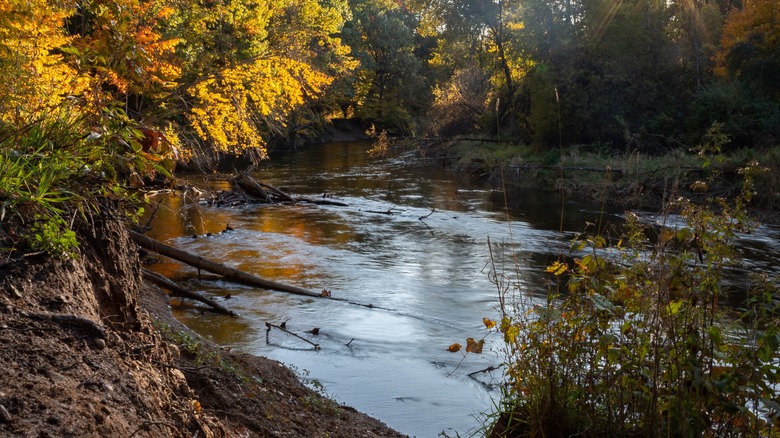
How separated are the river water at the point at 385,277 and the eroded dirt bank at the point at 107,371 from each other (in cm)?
146

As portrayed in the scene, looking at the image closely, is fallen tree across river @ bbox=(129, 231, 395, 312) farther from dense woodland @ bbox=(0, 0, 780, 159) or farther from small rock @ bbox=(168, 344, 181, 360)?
small rock @ bbox=(168, 344, 181, 360)

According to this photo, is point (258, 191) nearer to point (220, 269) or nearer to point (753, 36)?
point (220, 269)

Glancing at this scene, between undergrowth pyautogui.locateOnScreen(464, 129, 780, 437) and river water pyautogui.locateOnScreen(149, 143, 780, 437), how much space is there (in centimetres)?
49

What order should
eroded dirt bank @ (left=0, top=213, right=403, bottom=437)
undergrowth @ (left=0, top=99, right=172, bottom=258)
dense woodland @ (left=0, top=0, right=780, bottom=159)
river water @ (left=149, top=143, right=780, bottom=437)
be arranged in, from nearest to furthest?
eroded dirt bank @ (left=0, top=213, right=403, bottom=437)
undergrowth @ (left=0, top=99, right=172, bottom=258)
river water @ (left=149, top=143, right=780, bottom=437)
dense woodland @ (left=0, top=0, right=780, bottom=159)

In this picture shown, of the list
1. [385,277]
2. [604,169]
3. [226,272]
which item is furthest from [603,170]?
[226,272]

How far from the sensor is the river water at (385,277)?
799 cm

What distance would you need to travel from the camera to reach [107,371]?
357cm

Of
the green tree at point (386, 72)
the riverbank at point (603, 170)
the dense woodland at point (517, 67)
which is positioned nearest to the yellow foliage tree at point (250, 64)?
the dense woodland at point (517, 67)

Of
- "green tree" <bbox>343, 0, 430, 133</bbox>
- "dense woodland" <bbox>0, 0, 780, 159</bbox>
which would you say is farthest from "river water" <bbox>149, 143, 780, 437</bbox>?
"green tree" <bbox>343, 0, 430, 133</bbox>

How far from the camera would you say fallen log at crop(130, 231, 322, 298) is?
11359 mm

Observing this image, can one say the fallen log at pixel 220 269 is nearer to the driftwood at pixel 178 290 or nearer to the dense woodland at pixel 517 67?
the driftwood at pixel 178 290

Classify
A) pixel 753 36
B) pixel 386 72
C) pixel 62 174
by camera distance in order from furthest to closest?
→ pixel 386 72 < pixel 753 36 < pixel 62 174

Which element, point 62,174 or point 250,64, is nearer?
point 62,174

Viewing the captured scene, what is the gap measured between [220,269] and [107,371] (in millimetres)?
8182
